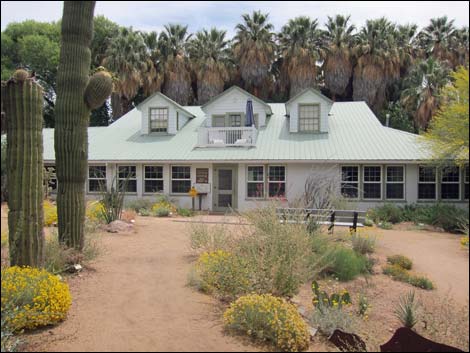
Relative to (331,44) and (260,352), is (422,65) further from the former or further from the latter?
(260,352)

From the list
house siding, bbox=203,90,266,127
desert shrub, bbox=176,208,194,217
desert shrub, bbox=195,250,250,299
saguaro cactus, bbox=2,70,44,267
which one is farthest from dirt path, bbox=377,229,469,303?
house siding, bbox=203,90,266,127

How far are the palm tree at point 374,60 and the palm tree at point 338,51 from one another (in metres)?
0.61

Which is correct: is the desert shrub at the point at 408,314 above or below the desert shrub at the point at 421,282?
above

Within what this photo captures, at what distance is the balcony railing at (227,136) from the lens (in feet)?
72.6

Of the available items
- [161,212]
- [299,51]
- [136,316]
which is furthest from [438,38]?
[136,316]

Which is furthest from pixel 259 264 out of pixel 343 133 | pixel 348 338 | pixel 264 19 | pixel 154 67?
pixel 264 19

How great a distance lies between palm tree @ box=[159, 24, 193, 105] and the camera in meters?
23.8

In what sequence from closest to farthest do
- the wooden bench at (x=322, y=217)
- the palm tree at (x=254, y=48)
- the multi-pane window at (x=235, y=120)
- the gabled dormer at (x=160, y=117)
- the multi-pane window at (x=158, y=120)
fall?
the wooden bench at (x=322, y=217)
the multi-pane window at (x=235, y=120)
the gabled dormer at (x=160, y=117)
the multi-pane window at (x=158, y=120)
the palm tree at (x=254, y=48)

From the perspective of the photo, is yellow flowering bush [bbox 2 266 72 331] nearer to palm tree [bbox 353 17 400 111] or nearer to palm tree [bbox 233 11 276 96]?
palm tree [bbox 233 11 276 96]

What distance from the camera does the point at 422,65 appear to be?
2528 centimetres

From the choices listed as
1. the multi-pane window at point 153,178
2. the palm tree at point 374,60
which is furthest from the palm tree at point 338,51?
the multi-pane window at point 153,178

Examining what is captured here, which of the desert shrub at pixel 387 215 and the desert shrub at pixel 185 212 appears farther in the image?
the desert shrub at pixel 185 212

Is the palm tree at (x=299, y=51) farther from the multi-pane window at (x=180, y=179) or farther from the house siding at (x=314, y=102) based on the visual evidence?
the multi-pane window at (x=180, y=179)

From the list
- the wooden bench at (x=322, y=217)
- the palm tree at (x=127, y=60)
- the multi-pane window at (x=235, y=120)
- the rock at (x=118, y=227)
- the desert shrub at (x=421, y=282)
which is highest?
the palm tree at (x=127, y=60)
